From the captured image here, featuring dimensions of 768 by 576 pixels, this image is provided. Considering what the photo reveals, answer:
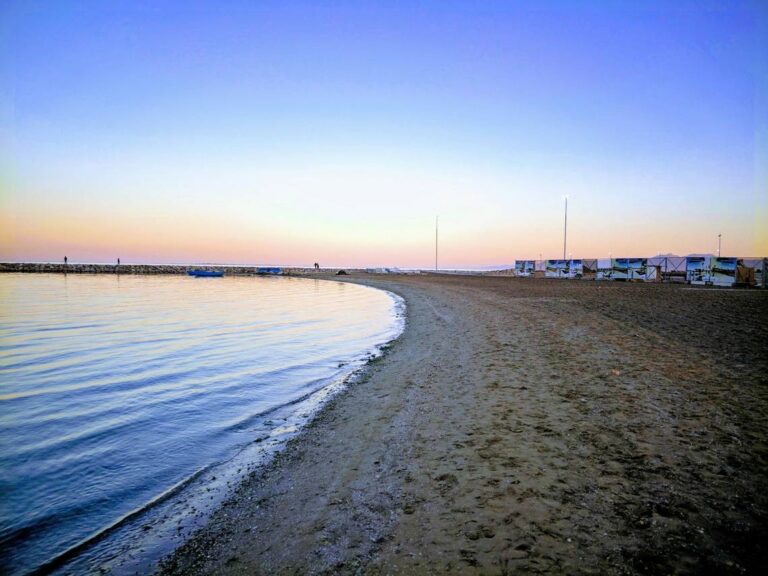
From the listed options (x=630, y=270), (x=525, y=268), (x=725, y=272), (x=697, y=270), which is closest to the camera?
(x=725, y=272)

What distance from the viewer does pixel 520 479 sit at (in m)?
4.86

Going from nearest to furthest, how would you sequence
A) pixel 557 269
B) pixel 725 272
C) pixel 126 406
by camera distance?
pixel 126 406
pixel 725 272
pixel 557 269

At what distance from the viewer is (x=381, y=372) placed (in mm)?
11172

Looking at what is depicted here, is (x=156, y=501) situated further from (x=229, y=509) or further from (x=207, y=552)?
(x=207, y=552)

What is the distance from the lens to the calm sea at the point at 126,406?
5.14 meters

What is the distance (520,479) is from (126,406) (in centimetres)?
854

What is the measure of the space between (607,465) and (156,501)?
19.9ft

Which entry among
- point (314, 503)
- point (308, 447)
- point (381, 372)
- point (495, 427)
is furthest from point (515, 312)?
point (314, 503)

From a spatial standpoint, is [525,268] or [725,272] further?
[525,268]

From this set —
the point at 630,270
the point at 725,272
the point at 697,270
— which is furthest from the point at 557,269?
the point at 725,272

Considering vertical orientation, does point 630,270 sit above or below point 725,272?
above

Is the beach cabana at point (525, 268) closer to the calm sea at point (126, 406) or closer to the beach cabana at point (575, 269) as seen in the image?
the beach cabana at point (575, 269)

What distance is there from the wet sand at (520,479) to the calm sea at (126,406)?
1.55m

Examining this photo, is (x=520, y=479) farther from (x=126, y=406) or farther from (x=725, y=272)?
(x=725, y=272)
